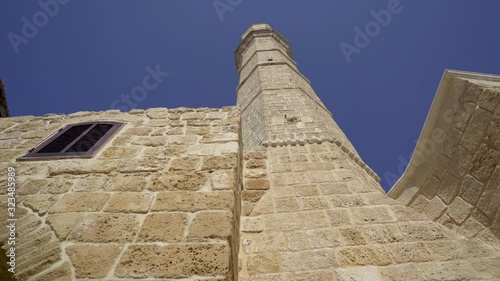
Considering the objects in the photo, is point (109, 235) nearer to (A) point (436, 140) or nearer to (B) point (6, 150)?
(B) point (6, 150)

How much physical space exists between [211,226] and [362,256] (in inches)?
63.8

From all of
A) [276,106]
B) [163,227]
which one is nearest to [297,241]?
[163,227]

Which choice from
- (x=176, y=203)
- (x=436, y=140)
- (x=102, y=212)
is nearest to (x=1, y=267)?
(x=102, y=212)

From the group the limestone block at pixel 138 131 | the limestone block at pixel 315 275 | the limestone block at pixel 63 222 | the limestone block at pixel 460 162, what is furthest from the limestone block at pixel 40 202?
the limestone block at pixel 460 162

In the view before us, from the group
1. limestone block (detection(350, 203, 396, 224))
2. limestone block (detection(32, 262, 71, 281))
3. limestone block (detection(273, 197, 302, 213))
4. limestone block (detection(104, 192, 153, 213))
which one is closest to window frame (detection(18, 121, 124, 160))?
limestone block (detection(104, 192, 153, 213))

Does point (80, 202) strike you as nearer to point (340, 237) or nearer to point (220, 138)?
point (220, 138)

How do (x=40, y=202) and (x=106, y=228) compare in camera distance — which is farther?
(x=40, y=202)

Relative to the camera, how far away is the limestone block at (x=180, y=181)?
2.61 metres

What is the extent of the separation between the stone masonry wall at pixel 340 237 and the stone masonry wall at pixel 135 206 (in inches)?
27.5

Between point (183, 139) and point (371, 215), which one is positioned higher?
point (183, 139)

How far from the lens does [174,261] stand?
6.38ft

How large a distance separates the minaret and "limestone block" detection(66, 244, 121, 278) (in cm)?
336

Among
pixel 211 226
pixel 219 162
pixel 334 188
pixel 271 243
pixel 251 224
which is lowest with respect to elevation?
pixel 271 243

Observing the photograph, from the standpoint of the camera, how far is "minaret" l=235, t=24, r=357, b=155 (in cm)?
545
